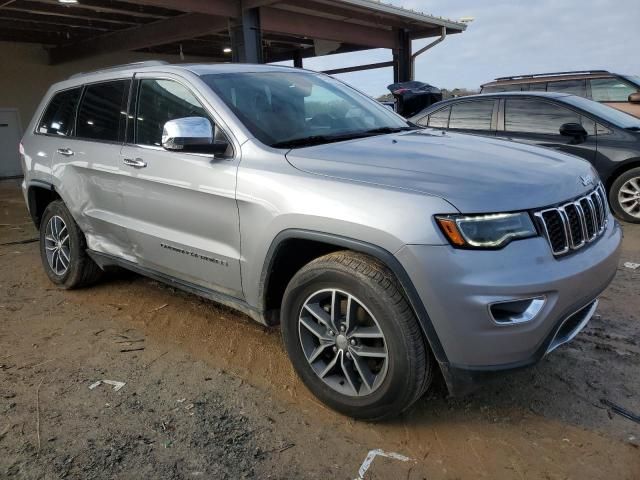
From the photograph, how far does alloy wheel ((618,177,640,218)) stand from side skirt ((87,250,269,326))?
5.71 metres

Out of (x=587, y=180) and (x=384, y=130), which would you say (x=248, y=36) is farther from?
(x=587, y=180)

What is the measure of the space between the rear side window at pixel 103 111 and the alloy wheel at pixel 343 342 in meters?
2.17

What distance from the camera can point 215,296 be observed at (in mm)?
3396

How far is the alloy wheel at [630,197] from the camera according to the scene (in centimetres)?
685

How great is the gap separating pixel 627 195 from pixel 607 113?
3.75ft

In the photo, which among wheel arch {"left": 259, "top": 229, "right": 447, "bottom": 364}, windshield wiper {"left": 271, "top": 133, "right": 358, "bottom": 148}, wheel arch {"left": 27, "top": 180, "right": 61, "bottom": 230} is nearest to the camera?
wheel arch {"left": 259, "top": 229, "right": 447, "bottom": 364}

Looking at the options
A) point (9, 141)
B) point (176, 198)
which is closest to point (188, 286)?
point (176, 198)

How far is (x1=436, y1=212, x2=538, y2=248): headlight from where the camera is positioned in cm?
232

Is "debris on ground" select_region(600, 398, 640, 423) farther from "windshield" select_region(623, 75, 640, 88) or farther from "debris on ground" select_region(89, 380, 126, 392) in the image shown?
"windshield" select_region(623, 75, 640, 88)

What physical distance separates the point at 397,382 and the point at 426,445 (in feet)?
1.17

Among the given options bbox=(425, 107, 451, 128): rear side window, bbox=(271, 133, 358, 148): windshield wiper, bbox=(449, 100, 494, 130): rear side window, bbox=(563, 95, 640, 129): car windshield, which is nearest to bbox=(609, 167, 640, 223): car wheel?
bbox=(563, 95, 640, 129): car windshield

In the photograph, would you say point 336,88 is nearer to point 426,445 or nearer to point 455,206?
point 455,206

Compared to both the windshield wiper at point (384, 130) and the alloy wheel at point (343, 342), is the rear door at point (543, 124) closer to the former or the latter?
the windshield wiper at point (384, 130)

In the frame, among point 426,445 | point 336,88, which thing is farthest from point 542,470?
point 336,88
